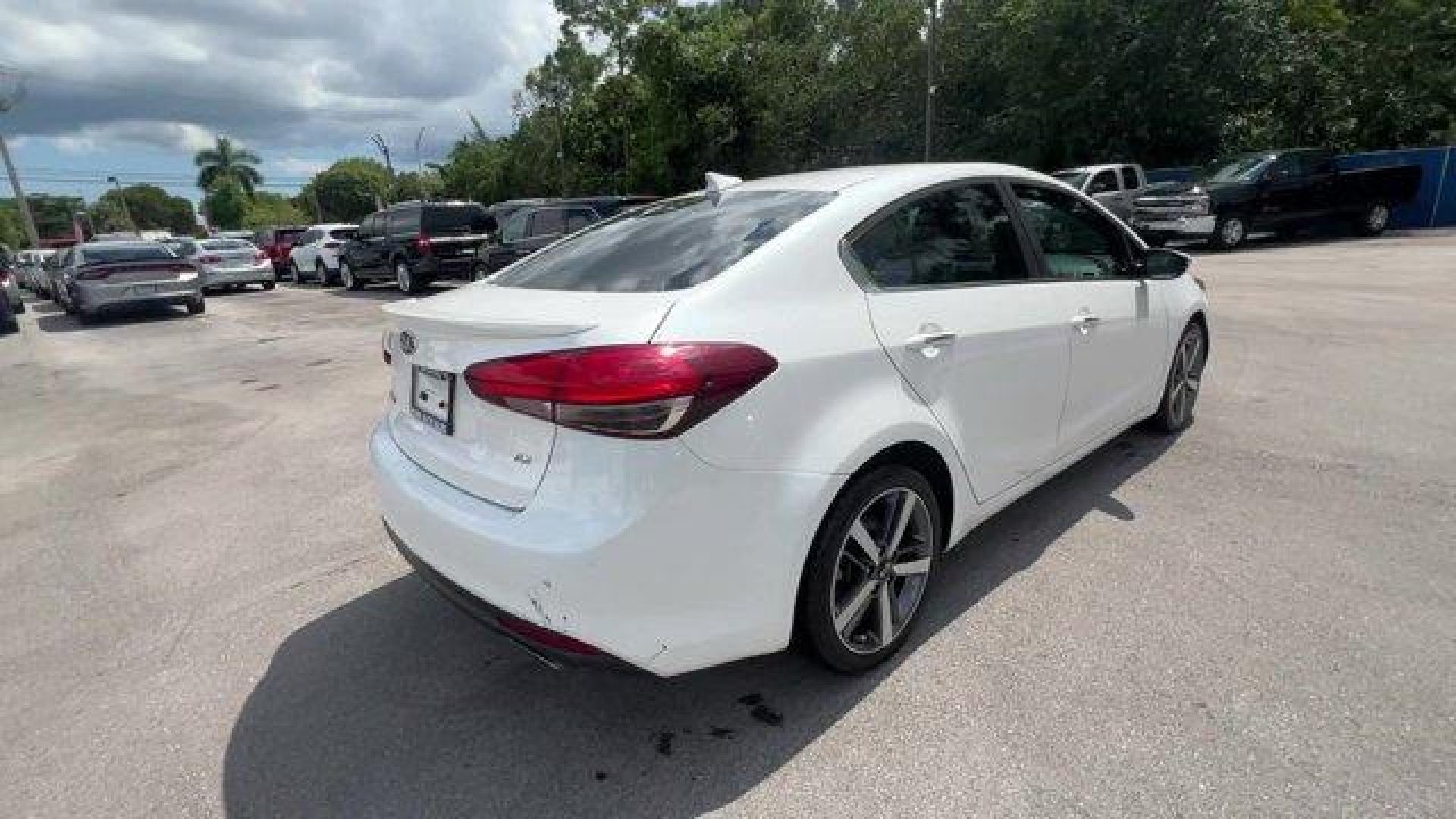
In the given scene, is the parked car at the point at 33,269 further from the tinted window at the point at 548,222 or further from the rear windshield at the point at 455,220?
the tinted window at the point at 548,222

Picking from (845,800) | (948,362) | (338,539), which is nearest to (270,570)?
(338,539)

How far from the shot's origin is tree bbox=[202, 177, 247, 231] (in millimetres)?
91062

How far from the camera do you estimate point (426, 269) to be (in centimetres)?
1558

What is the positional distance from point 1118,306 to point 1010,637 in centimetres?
178

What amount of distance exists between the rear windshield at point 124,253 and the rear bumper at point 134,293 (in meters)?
0.55

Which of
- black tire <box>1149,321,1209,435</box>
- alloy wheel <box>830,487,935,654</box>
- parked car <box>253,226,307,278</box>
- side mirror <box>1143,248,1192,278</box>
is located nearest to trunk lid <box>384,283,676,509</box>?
alloy wheel <box>830,487,935,654</box>

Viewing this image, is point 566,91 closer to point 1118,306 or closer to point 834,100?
point 834,100

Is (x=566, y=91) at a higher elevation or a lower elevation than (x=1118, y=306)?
higher

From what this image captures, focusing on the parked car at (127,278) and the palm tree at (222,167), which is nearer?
the parked car at (127,278)

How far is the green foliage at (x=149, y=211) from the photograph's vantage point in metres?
111

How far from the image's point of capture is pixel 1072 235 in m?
3.68

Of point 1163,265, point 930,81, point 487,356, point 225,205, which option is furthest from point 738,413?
point 225,205

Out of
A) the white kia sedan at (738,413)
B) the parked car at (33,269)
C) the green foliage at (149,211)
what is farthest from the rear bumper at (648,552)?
the green foliage at (149,211)

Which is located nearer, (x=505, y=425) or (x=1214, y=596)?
(x=505, y=425)
